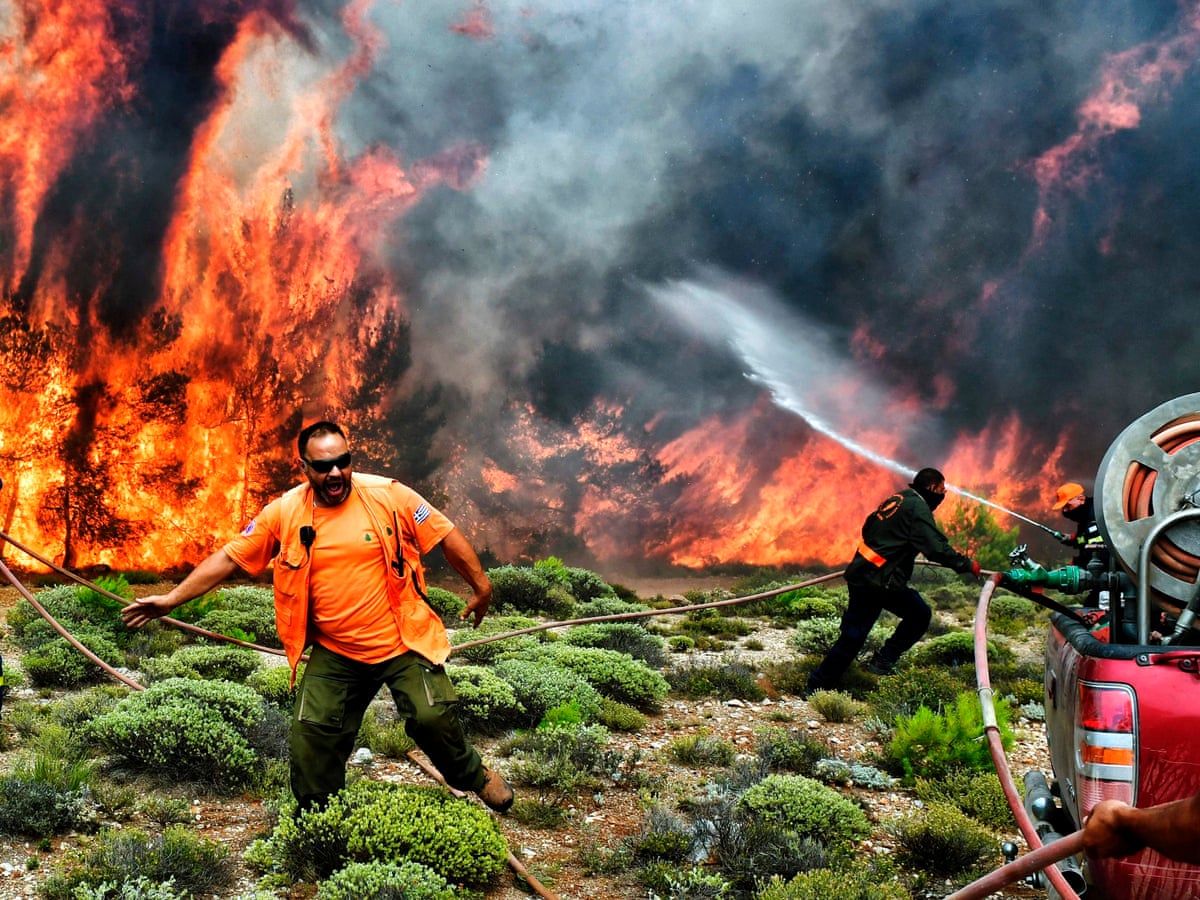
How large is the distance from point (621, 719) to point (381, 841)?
3605 mm

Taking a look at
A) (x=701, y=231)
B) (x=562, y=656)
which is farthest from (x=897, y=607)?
(x=701, y=231)

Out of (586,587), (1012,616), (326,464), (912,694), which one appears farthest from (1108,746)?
(586,587)

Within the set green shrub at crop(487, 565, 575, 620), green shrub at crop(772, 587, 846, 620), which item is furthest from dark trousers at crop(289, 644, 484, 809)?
green shrub at crop(772, 587, 846, 620)

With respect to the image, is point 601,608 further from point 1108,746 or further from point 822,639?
point 1108,746

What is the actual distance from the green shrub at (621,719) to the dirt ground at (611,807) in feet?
0.29

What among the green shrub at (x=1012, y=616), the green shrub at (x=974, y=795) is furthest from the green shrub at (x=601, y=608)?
the green shrub at (x=974, y=795)

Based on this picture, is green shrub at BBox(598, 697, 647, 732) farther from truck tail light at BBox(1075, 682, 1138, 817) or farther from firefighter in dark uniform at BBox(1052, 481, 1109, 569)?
truck tail light at BBox(1075, 682, 1138, 817)

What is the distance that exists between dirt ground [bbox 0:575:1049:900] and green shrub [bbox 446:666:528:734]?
0.23 m

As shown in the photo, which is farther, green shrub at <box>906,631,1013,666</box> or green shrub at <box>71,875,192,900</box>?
green shrub at <box>906,631,1013,666</box>

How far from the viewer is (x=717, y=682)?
9570 millimetres

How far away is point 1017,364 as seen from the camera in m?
32.0

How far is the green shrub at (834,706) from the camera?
8312 mm

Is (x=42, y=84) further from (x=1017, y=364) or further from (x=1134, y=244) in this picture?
(x=1134, y=244)

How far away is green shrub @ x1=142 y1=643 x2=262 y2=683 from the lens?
8.61 metres
